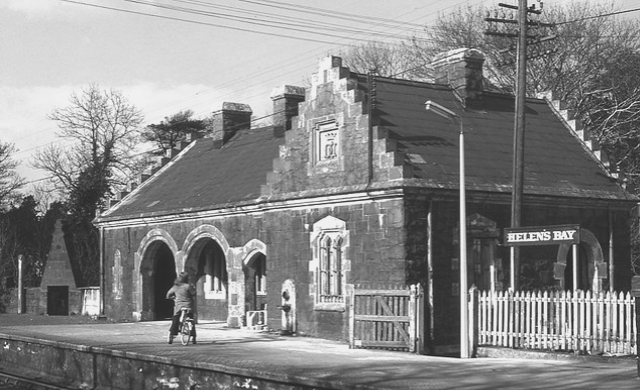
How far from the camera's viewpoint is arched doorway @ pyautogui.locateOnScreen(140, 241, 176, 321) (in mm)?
34969

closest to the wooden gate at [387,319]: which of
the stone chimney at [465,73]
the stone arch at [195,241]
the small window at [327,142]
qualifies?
the small window at [327,142]

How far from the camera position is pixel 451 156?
25.4 m

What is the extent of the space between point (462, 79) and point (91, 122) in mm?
35592

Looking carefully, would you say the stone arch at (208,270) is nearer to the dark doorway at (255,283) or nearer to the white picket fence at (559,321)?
the dark doorway at (255,283)

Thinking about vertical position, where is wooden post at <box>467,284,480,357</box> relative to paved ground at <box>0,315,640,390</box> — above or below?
above

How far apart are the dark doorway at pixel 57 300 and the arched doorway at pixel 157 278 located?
9273mm

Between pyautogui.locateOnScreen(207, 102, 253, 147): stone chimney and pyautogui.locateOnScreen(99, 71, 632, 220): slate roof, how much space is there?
8.06ft

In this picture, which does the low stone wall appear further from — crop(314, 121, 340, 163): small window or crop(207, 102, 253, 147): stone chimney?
crop(207, 102, 253, 147): stone chimney

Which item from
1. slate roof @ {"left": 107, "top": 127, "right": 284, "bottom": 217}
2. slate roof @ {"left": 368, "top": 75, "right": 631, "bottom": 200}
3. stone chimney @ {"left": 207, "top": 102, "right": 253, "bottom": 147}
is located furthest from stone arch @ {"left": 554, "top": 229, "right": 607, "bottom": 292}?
stone chimney @ {"left": 207, "top": 102, "right": 253, "bottom": 147}

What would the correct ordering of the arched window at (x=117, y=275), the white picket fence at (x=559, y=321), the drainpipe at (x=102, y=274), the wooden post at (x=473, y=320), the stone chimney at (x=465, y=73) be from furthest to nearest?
the drainpipe at (x=102, y=274)
the arched window at (x=117, y=275)
the stone chimney at (x=465, y=73)
the wooden post at (x=473, y=320)
the white picket fence at (x=559, y=321)

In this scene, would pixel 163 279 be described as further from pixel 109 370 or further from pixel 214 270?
pixel 109 370

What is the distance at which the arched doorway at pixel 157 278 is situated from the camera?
35.0 metres

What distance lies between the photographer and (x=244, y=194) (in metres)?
30.5

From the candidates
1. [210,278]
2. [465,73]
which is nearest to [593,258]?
[465,73]
